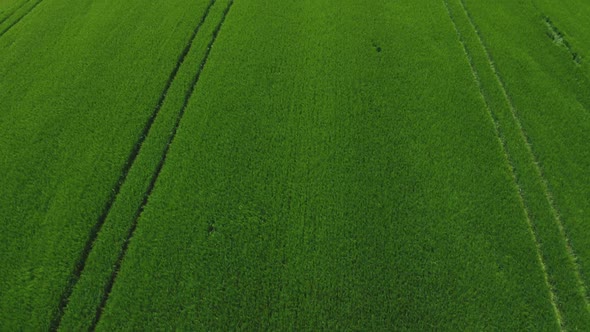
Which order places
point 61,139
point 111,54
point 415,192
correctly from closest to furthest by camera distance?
point 415,192
point 61,139
point 111,54

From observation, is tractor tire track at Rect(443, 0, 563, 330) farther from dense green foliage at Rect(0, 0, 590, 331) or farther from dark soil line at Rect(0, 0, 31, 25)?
dark soil line at Rect(0, 0, 31, 25)

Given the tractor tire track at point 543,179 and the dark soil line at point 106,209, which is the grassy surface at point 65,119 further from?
the tractor tire track at point 543,179

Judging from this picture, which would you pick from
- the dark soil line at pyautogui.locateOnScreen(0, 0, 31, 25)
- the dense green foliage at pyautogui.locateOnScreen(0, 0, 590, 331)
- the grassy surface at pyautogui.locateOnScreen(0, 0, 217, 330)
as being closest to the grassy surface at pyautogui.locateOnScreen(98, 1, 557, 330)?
the dense green foliage at pyautogui.locateOnScreen(0, 0, 590, 331)

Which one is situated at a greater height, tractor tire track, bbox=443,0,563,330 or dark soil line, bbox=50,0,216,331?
dark soil line, bbox=50,0,216,331

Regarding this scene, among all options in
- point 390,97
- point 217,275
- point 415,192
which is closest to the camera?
point 217,275

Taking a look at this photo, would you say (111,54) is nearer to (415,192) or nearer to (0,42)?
(0,42)

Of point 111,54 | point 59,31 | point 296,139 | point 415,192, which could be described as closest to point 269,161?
point 296,139

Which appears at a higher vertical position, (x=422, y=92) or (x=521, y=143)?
(x=422, y=92)

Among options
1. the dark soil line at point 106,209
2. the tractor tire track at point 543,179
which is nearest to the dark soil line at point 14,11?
the dark soil line at point 106,209

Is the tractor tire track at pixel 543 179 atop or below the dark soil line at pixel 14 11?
below
